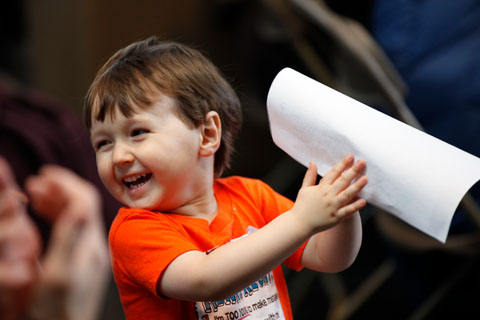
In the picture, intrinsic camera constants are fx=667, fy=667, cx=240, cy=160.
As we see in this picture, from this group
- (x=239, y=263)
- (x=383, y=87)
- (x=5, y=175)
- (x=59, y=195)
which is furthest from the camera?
(x=59, y=195)

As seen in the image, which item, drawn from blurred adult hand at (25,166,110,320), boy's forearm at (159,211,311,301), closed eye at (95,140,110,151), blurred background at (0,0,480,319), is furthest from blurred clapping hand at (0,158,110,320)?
boy's forearm at (159,211,311,301)

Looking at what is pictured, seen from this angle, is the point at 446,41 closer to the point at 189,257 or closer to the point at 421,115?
the point at 421,115

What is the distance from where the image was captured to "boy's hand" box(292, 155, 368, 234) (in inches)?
21.2

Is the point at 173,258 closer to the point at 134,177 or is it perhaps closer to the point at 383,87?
the point at 134,177

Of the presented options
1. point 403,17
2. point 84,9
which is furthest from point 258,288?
point 84,9

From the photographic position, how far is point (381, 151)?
543 mm

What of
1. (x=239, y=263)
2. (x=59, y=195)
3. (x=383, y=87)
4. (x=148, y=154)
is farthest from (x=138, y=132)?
(x=59, y=195)

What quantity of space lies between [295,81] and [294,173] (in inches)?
39.2

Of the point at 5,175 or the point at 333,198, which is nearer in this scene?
the point at 333,198

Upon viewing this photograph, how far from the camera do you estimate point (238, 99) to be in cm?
68

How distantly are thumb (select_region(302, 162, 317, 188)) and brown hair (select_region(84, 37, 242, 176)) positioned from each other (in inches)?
→ 4.4

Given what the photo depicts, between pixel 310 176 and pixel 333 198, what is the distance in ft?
0.12

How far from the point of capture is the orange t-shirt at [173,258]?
0.56 m

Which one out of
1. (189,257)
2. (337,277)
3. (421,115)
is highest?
(421,115)
